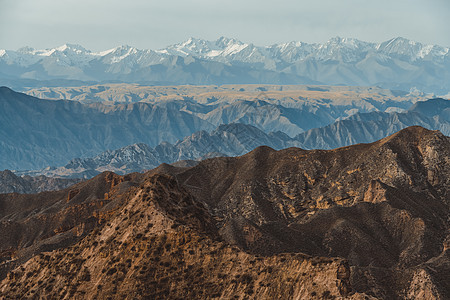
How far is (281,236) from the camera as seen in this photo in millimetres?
120938

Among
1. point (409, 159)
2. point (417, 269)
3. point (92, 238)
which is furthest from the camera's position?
point (409, 159)

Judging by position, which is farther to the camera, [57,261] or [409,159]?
[409,159]

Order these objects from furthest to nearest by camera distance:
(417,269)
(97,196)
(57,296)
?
(97,196)
(417,269)
(57,296)

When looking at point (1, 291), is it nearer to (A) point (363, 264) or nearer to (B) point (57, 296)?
(B) point (57, 296)

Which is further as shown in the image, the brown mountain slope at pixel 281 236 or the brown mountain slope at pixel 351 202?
the brown mountain slope at pixel 351 202

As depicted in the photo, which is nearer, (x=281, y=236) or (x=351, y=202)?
Result: (x=281, y=236)

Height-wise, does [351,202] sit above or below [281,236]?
below

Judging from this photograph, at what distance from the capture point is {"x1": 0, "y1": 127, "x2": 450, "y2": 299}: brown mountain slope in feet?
182

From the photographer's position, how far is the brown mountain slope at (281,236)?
55469 mm

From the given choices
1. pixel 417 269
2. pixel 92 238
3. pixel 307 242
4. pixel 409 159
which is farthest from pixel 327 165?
pixel 92 238

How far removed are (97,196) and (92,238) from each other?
13757 centimetres

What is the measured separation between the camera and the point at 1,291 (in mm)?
62938

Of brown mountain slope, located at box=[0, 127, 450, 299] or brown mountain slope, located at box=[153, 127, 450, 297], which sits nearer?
brown mountain slope, located at box=[0, 127, 450, 299]

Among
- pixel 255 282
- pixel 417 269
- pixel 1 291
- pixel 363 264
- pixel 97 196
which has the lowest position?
pixel 97 196
